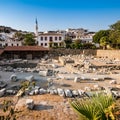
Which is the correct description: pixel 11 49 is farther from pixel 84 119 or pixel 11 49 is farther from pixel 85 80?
pixel 84 119

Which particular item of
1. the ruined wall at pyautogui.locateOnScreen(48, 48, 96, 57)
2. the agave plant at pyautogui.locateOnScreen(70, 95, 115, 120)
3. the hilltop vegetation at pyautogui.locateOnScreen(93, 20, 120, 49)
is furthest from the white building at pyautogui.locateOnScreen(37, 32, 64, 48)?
the agave plant at pyautogui.locateOnScreen(70, 95, 115, 120)

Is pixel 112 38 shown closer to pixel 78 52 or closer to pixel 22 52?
pixel 78 52

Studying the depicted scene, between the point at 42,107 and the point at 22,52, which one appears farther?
the point at 22,52

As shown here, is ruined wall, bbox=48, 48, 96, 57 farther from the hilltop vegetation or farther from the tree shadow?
the tree shadow

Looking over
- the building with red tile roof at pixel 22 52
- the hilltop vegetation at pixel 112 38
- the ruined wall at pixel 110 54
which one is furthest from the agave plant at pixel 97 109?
the hilltop vegetation at pixel 112 38

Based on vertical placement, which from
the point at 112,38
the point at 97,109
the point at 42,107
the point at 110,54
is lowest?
the point at 110,54

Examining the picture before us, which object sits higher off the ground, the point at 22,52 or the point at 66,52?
the point at 22,52

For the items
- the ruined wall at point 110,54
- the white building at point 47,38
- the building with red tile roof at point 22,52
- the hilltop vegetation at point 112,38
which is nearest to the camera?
the ruined wall at point 110,54

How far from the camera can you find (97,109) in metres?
5.16

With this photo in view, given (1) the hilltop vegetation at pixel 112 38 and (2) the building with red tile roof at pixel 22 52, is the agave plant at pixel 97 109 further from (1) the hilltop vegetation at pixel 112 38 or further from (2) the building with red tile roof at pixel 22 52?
(1) the hilltop vegetation at pixel 112 38

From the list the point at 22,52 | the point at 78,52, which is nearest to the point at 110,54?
the point at 78,52

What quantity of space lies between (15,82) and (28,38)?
2039 inches

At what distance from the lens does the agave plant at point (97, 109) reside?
507 cm

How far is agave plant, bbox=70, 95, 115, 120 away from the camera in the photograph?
507 centimetres
